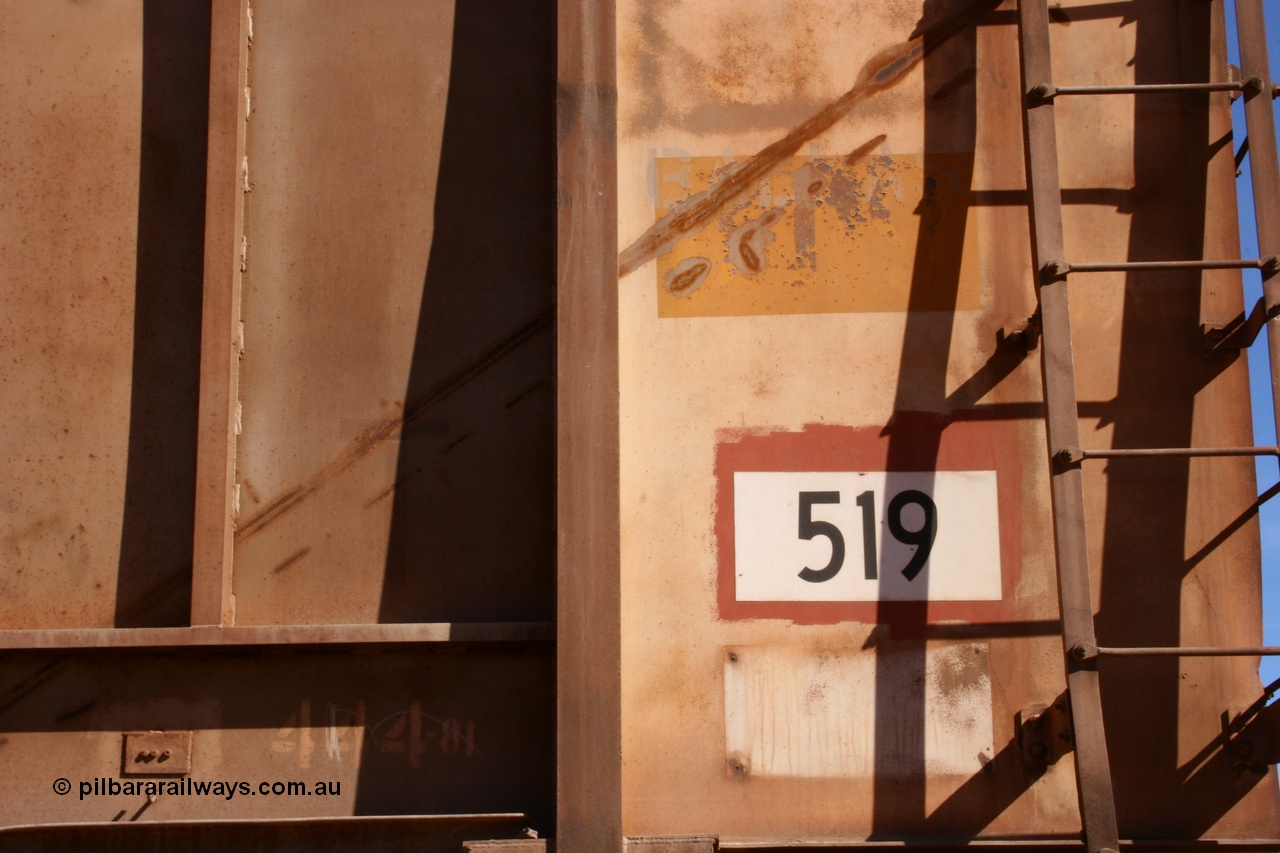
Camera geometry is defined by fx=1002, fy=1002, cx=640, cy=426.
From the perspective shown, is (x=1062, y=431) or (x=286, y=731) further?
(x=286, y=731)

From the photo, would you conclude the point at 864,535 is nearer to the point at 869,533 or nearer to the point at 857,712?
the point at 869,533

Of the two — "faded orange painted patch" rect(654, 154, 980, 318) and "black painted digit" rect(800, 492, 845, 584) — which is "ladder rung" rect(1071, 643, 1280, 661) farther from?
"faded orange painted patch" rect(654, 154, 980, 318)

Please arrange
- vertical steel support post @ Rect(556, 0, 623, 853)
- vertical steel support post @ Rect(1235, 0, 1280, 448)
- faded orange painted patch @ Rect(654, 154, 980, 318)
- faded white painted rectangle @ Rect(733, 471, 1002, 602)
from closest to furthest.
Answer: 1. vertical steel support post @ Rect(556, 0, 623, 853)
2. vertical steel support post @ Rect(1235, 0, 1280, 448)
3. faded white painted rectangle @ Rect(733, 471, 1002, 602)
4. faded orange painted patch @ Rect(654, 154, 980, 318)

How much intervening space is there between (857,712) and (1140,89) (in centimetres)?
184

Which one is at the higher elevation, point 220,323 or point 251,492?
point 220,323

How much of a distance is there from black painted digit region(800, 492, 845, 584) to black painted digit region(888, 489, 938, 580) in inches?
5.9

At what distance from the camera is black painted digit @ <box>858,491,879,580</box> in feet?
9.05

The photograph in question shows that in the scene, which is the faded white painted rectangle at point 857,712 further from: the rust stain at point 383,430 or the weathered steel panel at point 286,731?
the rust stain at point 383,430

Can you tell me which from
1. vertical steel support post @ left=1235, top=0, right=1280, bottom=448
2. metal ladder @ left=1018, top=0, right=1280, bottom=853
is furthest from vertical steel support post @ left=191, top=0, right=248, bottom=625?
vertical steel support post @ left=1235, top=0, right=1280, bottom=448

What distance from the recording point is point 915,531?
2.77 metres

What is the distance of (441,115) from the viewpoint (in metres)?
2.99

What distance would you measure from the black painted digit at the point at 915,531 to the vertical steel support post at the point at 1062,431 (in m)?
0.34

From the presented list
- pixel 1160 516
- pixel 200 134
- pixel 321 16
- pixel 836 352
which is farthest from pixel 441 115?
pixel 1160 516

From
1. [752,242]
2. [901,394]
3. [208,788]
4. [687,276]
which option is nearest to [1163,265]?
[901,394]
